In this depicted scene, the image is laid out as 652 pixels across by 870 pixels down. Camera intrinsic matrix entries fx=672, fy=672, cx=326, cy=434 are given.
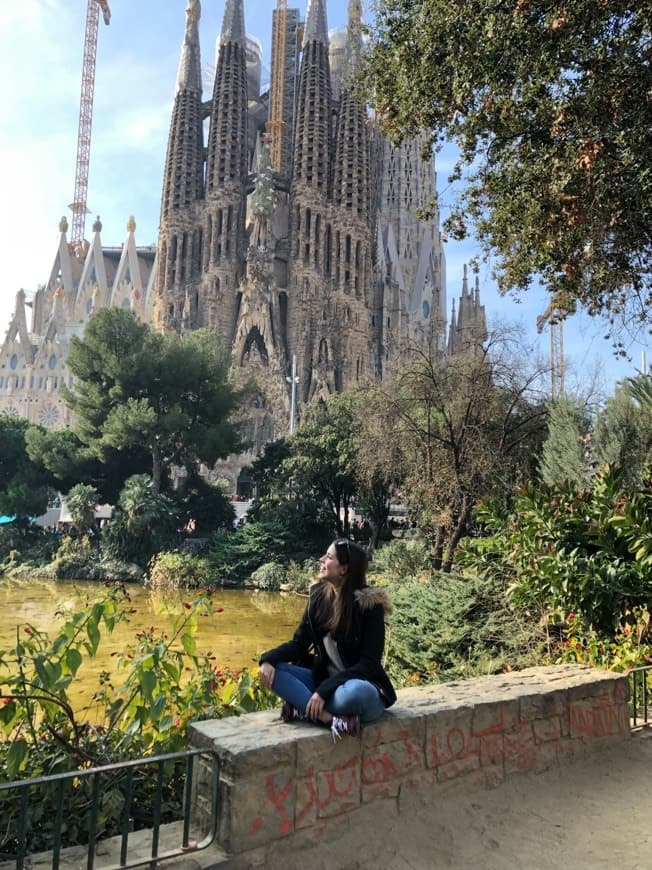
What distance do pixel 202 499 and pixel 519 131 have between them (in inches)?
854

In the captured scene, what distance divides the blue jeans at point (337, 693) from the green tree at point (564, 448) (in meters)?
12.0

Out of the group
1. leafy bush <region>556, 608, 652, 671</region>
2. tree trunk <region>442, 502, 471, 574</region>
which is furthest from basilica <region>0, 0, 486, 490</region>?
leafy bush <region>556, 608, 652, 671</region>

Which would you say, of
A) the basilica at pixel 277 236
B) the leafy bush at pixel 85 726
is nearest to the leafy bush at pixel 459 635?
the leafy bush at pixel 85 726

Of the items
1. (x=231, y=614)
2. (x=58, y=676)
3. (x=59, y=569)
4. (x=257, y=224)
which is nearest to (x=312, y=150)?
(x=257, y=224)

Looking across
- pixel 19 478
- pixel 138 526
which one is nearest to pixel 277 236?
pixel 19 478

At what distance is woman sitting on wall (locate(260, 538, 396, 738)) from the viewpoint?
118 inches

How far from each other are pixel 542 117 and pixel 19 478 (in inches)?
948

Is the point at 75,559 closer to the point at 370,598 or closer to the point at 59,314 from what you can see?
the point at 370,598

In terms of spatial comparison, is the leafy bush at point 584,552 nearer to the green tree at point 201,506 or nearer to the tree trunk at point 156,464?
the green tree at point 201,506

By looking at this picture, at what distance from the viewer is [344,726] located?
115 inches

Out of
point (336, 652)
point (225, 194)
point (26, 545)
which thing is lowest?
point (26, 545)

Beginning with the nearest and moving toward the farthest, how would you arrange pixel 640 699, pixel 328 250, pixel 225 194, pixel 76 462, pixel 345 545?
pixel 345 545
pixel 640 699
pixel 76 462
pixel 225 194
pixel 328 250

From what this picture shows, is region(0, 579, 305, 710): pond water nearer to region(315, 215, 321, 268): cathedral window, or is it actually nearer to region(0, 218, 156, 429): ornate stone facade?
region(315, 215, 321, 268): cathedral window

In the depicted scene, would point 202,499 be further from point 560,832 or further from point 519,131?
point 560,832
